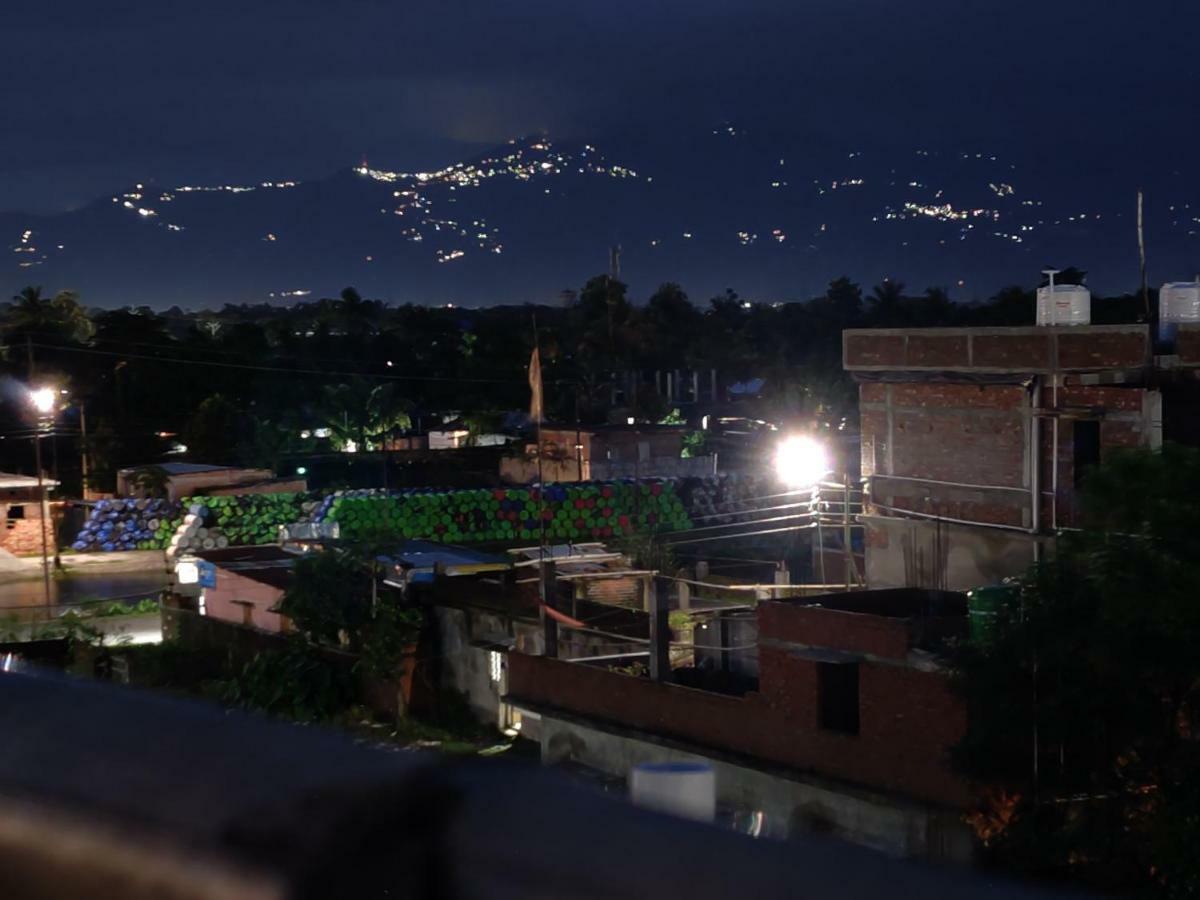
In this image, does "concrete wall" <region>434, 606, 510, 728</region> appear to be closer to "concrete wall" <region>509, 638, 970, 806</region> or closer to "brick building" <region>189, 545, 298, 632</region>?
"concrete wall" <region>509, 638, 970, 806</region>

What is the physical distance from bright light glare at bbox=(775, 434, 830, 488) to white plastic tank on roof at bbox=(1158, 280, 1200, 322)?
511cm

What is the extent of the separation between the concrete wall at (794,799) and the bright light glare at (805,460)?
6495 mm

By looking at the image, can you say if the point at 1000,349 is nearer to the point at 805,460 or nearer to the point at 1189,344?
the point at 1189,344

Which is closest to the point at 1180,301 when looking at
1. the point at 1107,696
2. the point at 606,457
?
the point at 1107,696

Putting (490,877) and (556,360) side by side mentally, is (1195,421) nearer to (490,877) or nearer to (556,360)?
(490,877)

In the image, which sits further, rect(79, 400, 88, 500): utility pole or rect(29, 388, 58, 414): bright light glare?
rect(79, 400, 88, 500): utility pole

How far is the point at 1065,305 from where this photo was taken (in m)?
15.4

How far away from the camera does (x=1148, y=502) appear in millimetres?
8758

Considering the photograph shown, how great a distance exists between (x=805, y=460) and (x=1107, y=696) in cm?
1135

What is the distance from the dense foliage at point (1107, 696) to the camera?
8383mm

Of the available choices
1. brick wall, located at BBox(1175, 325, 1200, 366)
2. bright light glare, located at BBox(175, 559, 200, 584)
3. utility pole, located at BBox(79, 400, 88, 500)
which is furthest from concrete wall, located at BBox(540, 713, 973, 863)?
utility pole, located at BBox(79, 400, 88, 500)

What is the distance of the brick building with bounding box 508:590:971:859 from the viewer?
10492 millimetres

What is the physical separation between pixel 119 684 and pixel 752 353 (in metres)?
52.8

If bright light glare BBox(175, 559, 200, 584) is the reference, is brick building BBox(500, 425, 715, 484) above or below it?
above
